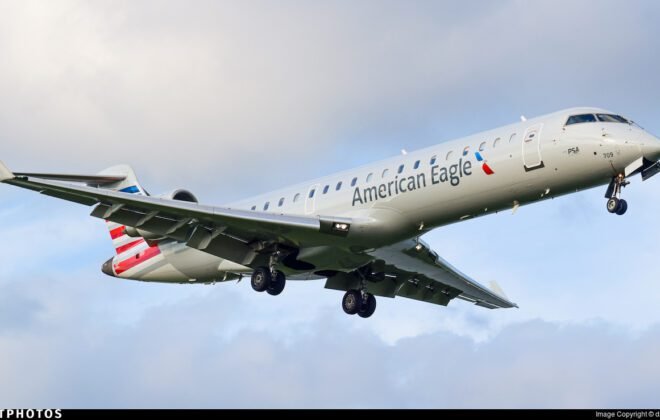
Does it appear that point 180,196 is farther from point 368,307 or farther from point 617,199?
point 617,199

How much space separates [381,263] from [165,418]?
13912 millimetres

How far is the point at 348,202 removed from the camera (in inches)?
1334

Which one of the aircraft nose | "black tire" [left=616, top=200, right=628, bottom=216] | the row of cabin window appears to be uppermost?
the aircraft nose

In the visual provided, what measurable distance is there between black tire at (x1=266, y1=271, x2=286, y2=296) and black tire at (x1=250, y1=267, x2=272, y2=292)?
12 centimetres

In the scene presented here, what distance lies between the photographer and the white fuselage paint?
31000mm

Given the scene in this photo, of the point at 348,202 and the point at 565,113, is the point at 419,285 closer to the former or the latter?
the point at 348,202

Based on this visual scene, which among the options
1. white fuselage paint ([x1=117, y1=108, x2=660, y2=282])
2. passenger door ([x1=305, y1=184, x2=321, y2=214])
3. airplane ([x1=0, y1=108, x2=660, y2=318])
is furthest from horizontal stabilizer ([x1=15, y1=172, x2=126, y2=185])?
passenger door ([x1=305, y1=184, x2=321, y2=214])

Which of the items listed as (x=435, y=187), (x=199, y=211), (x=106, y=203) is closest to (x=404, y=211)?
(x=435, y=187)

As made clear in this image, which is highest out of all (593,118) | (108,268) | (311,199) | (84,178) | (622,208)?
(84,178)

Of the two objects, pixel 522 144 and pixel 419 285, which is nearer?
pixel 522 144

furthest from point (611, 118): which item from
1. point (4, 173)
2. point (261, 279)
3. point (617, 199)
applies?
point (4, 173)

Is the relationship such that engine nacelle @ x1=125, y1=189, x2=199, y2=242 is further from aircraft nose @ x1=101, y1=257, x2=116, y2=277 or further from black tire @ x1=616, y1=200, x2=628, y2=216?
black tire @ x1=616, y1=200, x2=628, y2=216

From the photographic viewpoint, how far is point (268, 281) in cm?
3450

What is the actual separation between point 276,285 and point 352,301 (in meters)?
3.80
